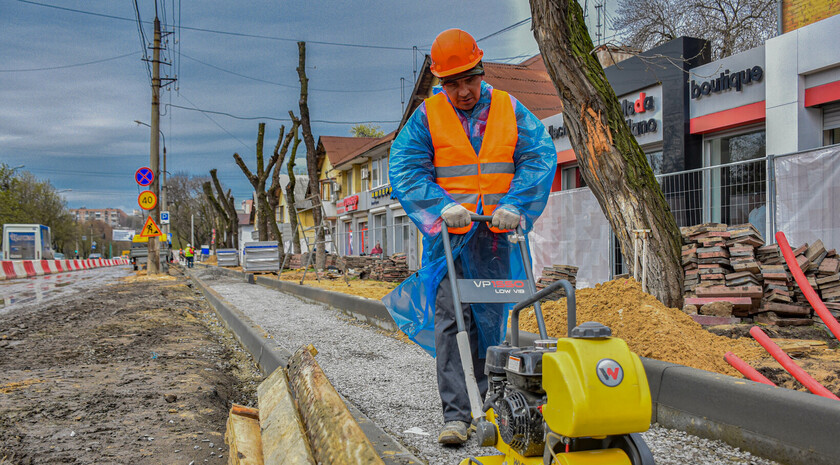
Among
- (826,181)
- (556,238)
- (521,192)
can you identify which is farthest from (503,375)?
(556,238)

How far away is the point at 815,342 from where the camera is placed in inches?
178

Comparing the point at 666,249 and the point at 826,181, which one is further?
the point at 826,181

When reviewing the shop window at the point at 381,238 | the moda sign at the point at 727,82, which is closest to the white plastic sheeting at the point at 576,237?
the moda sign at the point at 727,82

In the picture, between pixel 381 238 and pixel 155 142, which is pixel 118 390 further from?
pixel 381 238

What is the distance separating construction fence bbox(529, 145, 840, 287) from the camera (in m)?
7.34

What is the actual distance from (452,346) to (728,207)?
7.24 meters

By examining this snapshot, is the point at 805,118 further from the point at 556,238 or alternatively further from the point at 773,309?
the point at 773,309

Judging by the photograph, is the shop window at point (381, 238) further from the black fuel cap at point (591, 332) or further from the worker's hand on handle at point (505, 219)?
the black fuel cap at point (591, 332)

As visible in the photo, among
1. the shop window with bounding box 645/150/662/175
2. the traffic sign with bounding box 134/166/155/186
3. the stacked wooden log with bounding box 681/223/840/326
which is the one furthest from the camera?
the traffic sign with bounding box 134/166/155/186

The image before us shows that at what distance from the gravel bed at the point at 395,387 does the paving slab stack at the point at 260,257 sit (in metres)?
16.1

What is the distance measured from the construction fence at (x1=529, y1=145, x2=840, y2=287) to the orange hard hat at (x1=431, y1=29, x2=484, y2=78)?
6.14 metres

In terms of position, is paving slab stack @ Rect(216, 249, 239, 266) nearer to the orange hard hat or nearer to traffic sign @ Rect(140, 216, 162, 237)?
traffic sign @ Rect(140, 216, 162, 237)

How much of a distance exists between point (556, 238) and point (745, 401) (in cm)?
849

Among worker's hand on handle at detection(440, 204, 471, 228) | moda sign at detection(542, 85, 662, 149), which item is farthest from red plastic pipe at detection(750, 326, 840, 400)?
moda sign at detection(542, 85, 662, 149)
